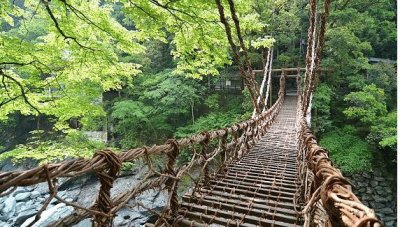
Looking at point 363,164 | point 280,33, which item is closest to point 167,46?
point 280,33

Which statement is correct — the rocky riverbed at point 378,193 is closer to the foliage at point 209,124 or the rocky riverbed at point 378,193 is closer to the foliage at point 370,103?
the foliage at point 370,103

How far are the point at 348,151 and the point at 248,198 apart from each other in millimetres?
7787

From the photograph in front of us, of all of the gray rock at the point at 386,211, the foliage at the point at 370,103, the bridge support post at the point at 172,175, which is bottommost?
the gray rock at the point at 386,211

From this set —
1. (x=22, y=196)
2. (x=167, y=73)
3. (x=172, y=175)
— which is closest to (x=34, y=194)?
(x=22, y=196)

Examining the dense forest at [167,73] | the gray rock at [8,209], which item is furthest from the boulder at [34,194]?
the dense forest at [167,73]

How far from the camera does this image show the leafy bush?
8273 millimetres

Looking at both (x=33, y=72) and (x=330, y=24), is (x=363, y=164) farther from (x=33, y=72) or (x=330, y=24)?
(x=33, y=72)

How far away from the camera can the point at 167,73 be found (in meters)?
11.2

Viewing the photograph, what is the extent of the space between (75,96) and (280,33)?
10229mm

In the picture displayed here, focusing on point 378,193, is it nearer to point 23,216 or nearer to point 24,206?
point 23,216

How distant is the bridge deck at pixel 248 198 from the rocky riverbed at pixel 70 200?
5.26m

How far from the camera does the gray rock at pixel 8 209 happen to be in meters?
8.93

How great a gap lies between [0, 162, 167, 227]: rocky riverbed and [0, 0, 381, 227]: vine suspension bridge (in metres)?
5.03

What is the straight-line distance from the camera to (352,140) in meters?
9.20
